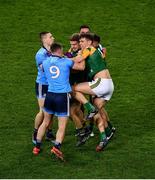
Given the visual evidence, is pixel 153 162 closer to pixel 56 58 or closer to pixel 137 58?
pixel 56 58

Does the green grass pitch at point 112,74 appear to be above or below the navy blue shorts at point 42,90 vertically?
below

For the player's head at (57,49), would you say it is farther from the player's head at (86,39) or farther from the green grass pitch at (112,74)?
the green grass pitch at (112,74)

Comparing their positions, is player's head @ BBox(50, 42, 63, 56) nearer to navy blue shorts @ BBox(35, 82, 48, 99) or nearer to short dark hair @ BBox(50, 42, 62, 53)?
short dark hair @ BBox(50, 42, 62, 53)

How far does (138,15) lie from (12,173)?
12.4 metres

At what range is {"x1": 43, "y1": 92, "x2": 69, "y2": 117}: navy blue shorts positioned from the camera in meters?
14.4

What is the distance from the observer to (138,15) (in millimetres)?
24875

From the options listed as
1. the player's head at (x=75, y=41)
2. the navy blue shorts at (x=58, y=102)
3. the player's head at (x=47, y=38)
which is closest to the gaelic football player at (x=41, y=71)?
the player's head at (x=47, y=38)

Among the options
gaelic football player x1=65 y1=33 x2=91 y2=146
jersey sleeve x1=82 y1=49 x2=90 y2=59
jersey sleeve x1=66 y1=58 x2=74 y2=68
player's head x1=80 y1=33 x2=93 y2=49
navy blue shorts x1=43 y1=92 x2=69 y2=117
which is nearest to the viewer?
jersey sleeve x1=66 y1=58 x2=74 y2=68

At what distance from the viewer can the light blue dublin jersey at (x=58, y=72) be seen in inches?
562

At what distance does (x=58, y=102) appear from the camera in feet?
47.3

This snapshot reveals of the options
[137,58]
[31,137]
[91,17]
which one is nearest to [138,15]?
[91,17]

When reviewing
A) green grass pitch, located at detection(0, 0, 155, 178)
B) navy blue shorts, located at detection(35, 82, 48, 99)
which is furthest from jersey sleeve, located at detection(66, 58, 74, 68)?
green grass pitch, located at detection(0, 0, 155, 178)

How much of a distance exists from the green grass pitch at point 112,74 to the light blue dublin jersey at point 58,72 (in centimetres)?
142

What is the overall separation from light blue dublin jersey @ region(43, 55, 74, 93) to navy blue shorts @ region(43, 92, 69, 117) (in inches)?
3.9
